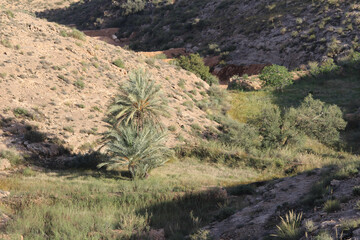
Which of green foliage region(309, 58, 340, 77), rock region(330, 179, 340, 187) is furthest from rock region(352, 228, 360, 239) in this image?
green foliage region(309, 58, 340, 77)

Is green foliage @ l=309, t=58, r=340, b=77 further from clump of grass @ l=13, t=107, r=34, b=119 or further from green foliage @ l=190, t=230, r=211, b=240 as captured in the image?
green foliage @ l=190, t=230, r=211, b=240

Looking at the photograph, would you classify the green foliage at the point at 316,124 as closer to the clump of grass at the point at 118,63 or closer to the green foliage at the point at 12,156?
the clump of grass at the point at 118,63

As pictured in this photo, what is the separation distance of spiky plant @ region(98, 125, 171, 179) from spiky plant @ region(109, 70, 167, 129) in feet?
2.93

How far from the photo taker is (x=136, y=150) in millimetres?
12000

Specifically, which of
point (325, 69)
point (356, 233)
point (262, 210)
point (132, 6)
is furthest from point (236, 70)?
point (132, 6)

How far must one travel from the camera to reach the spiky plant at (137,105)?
13.3 m

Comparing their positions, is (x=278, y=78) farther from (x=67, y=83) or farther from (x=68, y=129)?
(x=68, y=129)

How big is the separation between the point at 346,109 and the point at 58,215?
2487cm

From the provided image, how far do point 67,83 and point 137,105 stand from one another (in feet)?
29.4

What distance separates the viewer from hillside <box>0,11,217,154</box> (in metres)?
16.3

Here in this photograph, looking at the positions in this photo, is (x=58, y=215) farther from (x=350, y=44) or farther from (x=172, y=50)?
(x=172, y=50)

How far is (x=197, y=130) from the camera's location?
771 inches

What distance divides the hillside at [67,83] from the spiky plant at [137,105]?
100cm

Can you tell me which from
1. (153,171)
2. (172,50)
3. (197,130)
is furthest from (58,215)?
(172,50)
